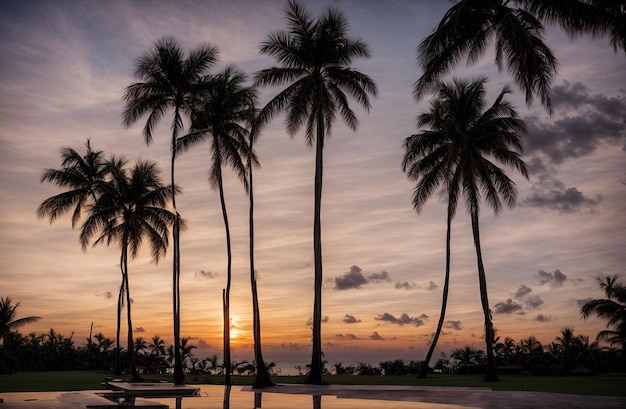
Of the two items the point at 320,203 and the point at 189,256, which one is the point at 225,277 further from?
the point at 320,203

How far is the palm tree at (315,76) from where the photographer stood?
27.8 meters

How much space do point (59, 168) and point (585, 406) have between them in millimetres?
36806

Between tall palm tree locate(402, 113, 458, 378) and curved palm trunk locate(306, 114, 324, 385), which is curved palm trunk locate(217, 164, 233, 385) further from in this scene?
tall palm tree locate(402, 113, 458, 378)

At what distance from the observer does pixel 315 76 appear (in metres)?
28.2

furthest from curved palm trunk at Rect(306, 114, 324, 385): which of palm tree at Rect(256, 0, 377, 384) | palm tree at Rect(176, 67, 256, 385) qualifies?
palm tree at Rect(176, 67, 256, 385)

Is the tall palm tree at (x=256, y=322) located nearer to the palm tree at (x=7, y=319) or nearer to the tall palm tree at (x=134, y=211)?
the tall palm tree at (x=134, y=211)

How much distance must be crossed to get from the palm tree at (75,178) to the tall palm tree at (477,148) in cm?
2302

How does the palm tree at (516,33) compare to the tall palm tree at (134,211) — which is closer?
the palm tree at (516,33)

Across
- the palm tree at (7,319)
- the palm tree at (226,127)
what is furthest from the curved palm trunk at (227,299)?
the palm tree at (7,319)

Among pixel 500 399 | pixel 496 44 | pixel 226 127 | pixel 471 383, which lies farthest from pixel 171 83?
pixel 500 399

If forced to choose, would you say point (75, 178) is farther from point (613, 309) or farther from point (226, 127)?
point (613, 309)

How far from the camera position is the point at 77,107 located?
26562mm

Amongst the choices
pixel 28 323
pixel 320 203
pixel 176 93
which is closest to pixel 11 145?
pixel 176 93

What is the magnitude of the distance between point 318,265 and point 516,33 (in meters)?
13.7
